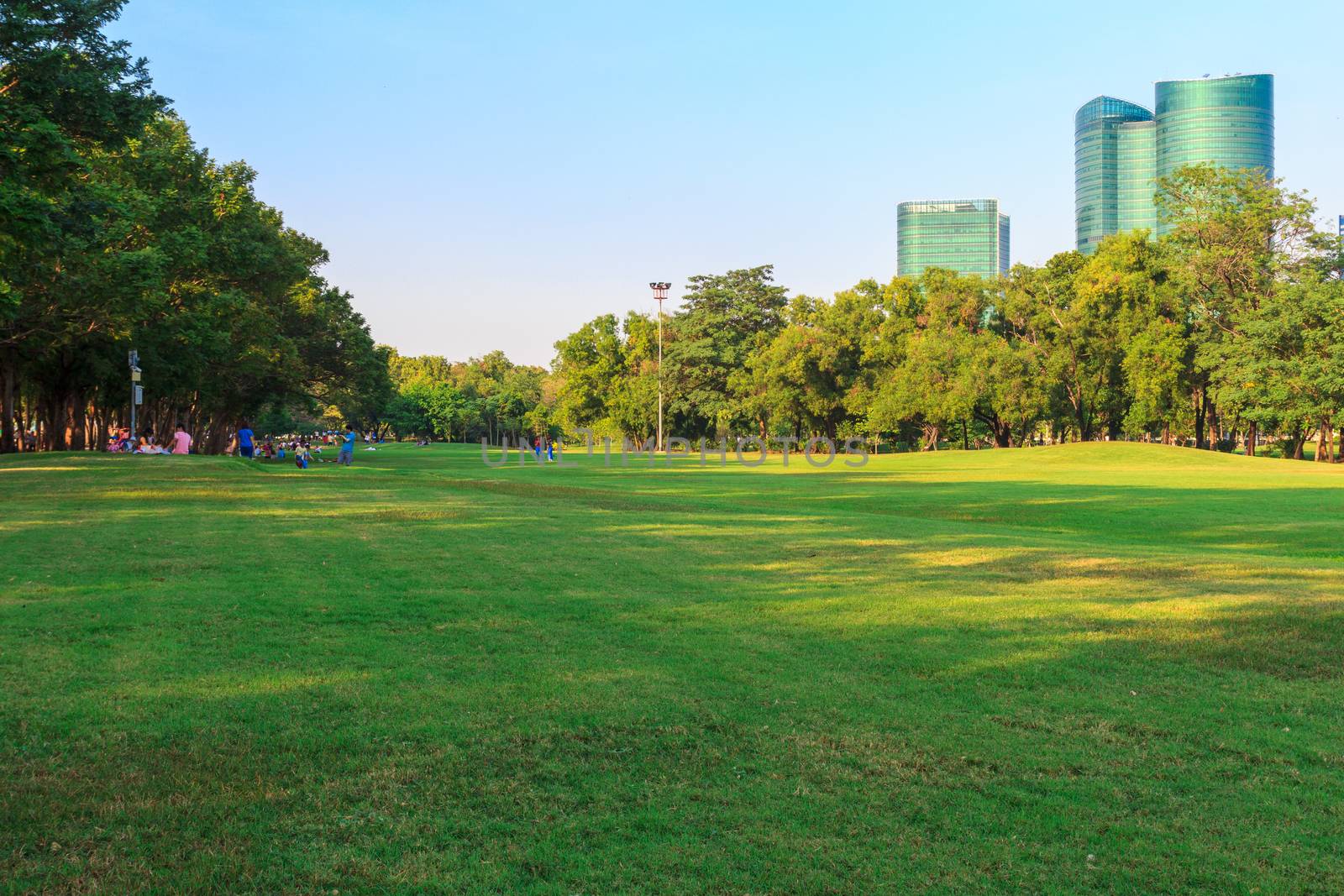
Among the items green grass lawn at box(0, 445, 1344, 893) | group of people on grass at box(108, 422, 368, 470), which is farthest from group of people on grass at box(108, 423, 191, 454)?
green grass lawn at box(0, 445, 1344, 893)

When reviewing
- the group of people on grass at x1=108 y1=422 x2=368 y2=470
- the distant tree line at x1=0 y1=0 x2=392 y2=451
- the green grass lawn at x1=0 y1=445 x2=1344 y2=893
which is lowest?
the green grass lawn at x1=0 y1=445 x2=1344 y2=893

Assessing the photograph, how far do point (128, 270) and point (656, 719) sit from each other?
29.1 m

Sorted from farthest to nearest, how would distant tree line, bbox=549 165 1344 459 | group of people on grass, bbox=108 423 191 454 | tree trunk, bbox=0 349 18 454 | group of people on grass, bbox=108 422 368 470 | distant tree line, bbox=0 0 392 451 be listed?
distant tree line, bbox=549 165 1344 459 → group of people on grass, bbox=108 422 368 470 → group of people on grass, bbox=108 423 191 454 → tree trunk, bbox=0 349 18 454 → distant tree line, bbox=0 0 392 451

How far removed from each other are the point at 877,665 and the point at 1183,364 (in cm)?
6918

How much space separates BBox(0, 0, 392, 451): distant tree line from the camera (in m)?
22.3

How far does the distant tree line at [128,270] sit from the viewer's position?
73.3 ft

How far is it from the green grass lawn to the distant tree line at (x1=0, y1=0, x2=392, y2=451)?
12375 mm

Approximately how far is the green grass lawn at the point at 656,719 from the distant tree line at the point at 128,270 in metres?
12.4

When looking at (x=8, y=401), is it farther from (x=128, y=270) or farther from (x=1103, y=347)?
(x=1103, y=347)

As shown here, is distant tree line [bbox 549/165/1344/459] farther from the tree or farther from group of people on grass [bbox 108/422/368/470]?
group of people on grass [bbox 108/422/368/470]

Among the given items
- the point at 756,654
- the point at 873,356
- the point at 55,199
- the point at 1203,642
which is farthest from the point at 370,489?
the point at 873,356

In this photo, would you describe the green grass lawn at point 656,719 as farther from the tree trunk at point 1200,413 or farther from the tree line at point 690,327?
the tree trunk at point 1200,413

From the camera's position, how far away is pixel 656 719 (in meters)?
6.07

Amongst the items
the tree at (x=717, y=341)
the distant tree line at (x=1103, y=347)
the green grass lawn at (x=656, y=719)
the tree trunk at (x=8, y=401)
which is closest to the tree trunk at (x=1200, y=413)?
the distant tree line at (x=1103, y=347)
